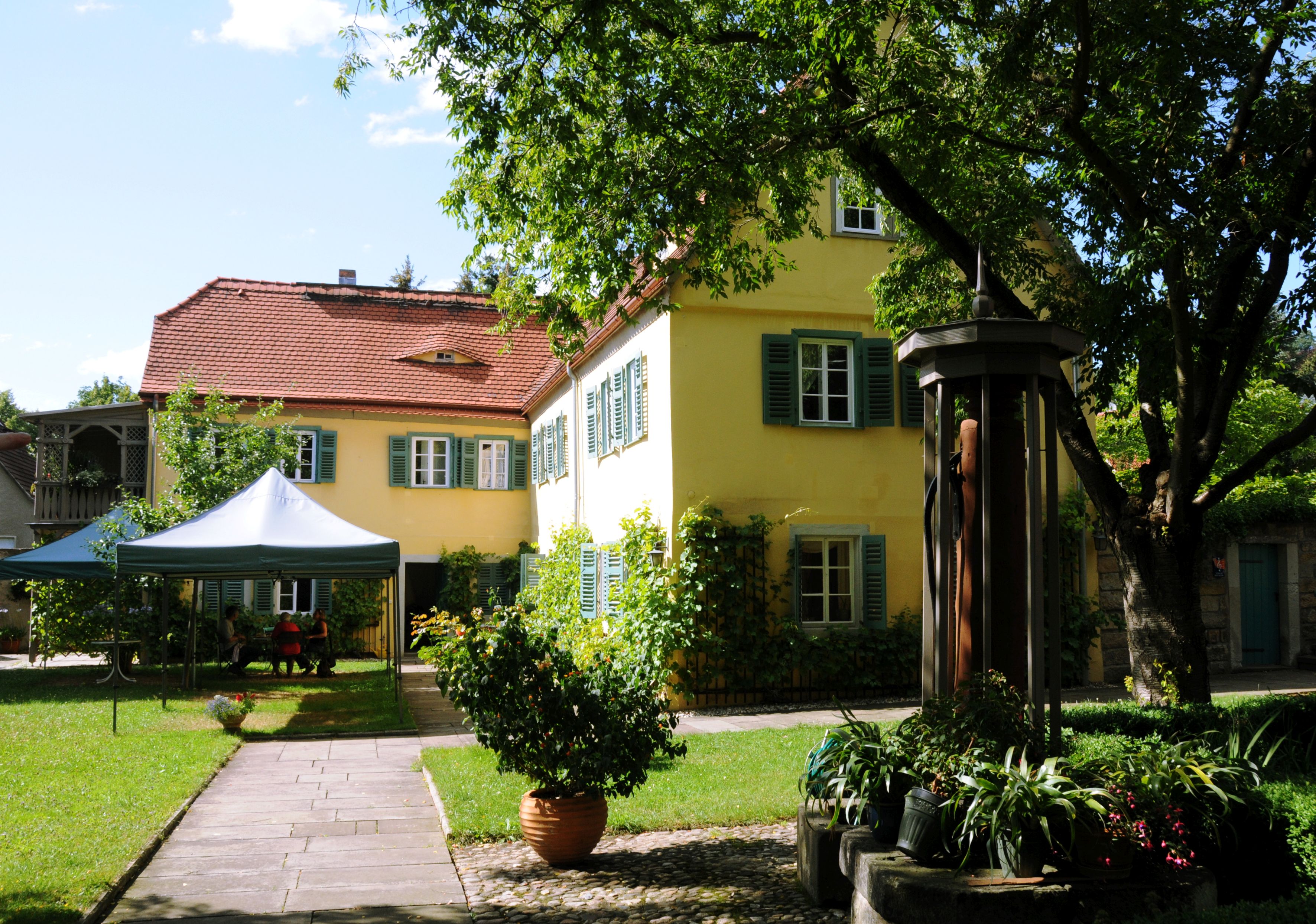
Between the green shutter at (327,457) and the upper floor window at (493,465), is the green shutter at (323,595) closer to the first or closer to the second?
the green shutter at (327,457)

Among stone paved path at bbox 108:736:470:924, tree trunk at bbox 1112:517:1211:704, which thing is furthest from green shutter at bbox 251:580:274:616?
tree trunk at bbox 1112:517:1211:704

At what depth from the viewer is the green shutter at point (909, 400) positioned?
50.4 feet

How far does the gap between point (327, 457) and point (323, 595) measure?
9.95 feet

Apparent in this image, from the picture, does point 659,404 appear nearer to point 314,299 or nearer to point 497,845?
point 497,845

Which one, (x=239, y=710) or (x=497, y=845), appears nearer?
(x=497, y=845)

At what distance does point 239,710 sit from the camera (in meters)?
12.1

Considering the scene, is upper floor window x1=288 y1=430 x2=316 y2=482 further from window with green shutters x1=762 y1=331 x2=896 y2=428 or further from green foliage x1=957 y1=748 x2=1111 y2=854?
green foliage x1=957 y1=748 x2=1111 y2=854

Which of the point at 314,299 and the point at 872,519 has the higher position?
the point at 314,299

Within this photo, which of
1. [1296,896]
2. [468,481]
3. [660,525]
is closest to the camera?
[1296,896]

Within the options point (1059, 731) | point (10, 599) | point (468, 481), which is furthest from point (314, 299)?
point (1059, 731)

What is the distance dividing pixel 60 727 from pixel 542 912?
9139mm

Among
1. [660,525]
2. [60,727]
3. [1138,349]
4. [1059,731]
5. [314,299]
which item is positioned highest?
[314,299]

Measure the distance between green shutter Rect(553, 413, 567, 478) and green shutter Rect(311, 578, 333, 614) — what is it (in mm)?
5628

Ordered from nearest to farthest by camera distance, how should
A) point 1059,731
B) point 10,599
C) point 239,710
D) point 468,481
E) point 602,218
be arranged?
1. point 1059,731
2. point 602,218
3. point 239,710
4. point 468,481
5. point 10,599
